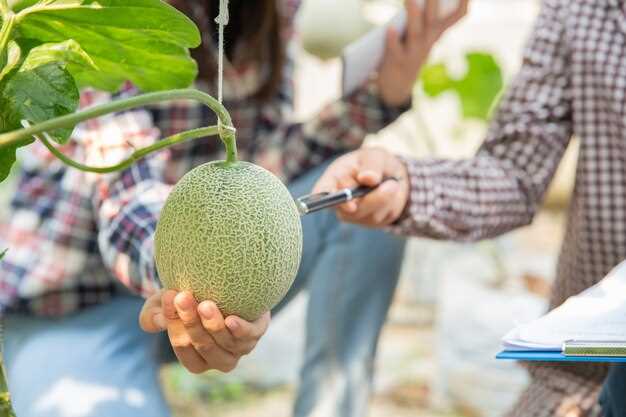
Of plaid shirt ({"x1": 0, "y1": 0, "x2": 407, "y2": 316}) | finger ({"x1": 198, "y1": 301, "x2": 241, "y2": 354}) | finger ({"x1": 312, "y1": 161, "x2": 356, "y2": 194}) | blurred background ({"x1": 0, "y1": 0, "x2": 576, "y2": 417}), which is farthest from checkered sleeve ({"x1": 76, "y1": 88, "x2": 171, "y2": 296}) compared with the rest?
blurred background ({"x1": 0, "y1": 0, "x2": 576, "y2": 417})

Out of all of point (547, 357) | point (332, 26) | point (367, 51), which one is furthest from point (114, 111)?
point (332, 26)

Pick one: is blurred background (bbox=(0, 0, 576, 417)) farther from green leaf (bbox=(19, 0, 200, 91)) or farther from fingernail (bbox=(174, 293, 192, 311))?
fingernail (bbox=(174, 293, 192, 311))

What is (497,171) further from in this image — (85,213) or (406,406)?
(406,406)

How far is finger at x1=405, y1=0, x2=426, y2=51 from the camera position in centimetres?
121

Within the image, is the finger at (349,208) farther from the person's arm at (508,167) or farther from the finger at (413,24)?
the finger at (413,24)

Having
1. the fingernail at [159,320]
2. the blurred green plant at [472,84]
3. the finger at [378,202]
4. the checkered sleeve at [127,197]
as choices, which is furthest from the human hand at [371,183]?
the blurred green plant at [472,84]

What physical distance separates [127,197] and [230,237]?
0.44 metres

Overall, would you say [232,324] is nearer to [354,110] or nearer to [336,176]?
[336,176]

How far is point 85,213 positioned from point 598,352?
74 centimetres

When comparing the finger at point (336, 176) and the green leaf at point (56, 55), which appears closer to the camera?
the green leaf at point (56, 55)

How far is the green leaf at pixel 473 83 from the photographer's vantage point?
198 cm

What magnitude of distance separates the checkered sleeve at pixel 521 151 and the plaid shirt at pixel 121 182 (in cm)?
28

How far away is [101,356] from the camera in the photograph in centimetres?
125

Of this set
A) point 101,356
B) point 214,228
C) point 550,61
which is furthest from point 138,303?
point 214,228
